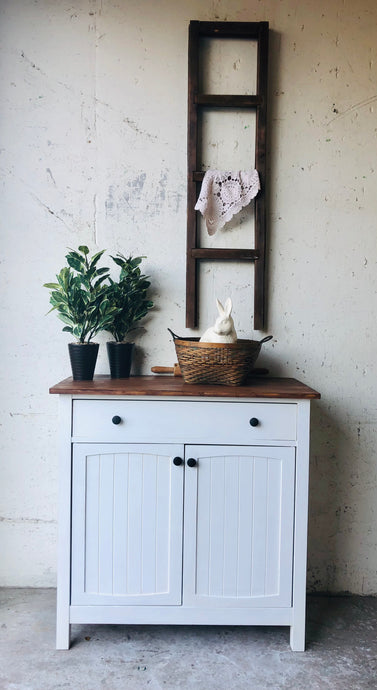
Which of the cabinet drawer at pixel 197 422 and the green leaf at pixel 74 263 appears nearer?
the cabinet drawer at pixel 197 422

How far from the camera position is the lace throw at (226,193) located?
237 cm

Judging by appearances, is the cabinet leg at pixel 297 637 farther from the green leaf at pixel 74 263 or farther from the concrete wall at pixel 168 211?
the green leaf at pixel 74 263

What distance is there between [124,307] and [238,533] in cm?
101

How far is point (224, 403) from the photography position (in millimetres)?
1990

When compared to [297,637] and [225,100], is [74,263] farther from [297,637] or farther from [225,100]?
[297,637]

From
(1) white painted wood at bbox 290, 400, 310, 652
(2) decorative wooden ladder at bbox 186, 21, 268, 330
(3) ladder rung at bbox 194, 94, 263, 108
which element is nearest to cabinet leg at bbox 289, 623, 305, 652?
(1) white painted wood at bbox 290, 400, 310, 652

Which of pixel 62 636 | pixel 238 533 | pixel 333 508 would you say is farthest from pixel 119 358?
pixel 333 508

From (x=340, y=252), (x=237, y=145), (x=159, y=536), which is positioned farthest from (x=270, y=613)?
(x=237, y=145)

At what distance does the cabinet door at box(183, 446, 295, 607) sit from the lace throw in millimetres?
1046

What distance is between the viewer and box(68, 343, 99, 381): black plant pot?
7.08 feet

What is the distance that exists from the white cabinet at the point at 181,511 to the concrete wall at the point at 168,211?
20.3 inches

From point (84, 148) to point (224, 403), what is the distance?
4.37ft

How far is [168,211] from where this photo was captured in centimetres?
246

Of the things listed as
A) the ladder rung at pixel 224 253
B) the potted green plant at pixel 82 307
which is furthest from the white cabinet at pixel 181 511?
the ladder rung at pixel 224 253
